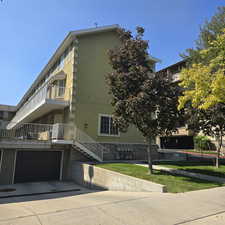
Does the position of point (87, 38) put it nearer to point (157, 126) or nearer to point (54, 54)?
point (54, 54)

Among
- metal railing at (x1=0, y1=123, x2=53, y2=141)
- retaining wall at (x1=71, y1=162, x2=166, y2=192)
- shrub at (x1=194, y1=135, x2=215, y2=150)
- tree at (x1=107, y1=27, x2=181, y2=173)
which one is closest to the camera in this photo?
retaining wall at (x1=71, y1=162, x2=166, y2=192)

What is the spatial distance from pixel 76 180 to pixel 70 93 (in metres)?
6.67

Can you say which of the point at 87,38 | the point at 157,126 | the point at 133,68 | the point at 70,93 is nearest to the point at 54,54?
the point at 87,38

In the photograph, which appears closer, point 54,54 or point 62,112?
point 62,112

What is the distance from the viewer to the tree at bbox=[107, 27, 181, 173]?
9.34 m

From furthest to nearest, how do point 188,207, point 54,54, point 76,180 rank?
point 54,54 → point 76,180 → point 188,207

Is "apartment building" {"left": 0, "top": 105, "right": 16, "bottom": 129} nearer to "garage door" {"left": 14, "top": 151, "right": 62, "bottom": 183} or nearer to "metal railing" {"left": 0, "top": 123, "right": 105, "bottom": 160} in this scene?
"metal railing" {"left": 0, "top": 123, "right": 105, "bottom": 160}

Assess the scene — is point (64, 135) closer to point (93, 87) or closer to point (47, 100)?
point (47, 100)

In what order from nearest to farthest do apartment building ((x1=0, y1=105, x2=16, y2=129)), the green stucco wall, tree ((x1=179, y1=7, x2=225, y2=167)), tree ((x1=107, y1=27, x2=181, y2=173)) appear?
1. tree ((x1=179, y1=7, x2=225, y2=167))
2. tree ((x1=107, y1=27, x2=181, y2=173))
3. the green stucco wall
4. apartment building ((x1=0, y1=105, x2=16, y2=129))

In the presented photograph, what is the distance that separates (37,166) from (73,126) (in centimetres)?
389

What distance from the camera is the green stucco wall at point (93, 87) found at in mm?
16125

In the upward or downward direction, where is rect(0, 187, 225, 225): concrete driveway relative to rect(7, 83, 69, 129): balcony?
downward

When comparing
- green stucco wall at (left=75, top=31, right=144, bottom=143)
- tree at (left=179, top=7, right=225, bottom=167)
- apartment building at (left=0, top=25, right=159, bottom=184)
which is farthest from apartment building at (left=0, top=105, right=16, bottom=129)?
tree at (left=179, top=7, right=225, bottom=167)

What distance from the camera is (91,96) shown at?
54.9 feet
